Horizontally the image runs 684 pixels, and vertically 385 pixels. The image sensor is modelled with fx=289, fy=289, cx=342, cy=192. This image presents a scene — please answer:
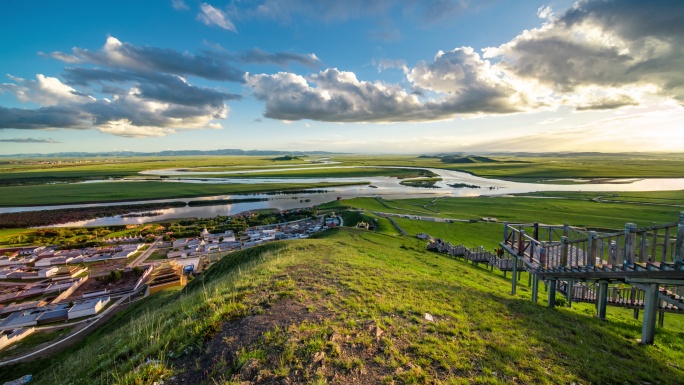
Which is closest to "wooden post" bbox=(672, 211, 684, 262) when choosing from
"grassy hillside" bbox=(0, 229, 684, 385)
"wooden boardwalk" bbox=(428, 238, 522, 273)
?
"grassy hillside" bbox=(0, 229, 684, 385)

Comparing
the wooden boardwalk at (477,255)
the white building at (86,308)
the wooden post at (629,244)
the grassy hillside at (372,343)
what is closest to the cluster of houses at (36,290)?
the white building at (86,308)

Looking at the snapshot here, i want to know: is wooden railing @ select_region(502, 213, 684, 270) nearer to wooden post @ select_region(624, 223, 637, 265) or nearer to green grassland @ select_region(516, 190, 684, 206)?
wooden post @ select_region(624, 223, 637, 265)

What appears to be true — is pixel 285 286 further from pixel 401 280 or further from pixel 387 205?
pixel 387 205

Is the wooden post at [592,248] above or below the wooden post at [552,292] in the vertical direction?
above

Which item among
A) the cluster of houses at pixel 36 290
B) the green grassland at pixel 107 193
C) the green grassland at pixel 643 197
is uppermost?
the green grassland at pixel 107 193

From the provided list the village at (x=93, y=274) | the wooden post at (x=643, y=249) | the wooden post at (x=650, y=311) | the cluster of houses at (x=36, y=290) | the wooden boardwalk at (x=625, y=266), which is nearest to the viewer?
the wooden boardwalk at (x=625, y=266)

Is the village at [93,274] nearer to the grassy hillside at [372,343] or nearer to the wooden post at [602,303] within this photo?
the grassy hillside at [372,343]

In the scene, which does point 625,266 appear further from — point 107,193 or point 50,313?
point 107,193
